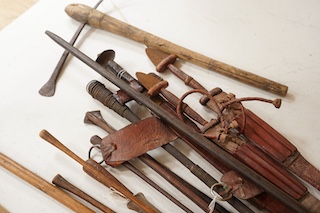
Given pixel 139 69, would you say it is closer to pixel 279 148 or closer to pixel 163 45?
pixel 163 45

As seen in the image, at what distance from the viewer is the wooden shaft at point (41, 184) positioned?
143 cm

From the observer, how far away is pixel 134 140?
152 cm

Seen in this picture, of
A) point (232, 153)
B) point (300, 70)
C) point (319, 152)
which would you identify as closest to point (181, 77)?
point (232, 153)

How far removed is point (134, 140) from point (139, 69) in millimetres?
511

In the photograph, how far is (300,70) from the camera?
175 centimetres

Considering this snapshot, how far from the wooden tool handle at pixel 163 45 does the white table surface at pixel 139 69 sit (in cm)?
5

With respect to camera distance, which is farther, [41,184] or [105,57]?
[105,57]

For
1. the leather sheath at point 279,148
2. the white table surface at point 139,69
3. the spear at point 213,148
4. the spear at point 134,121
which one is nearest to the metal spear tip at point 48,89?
the white table surface at point 139,69

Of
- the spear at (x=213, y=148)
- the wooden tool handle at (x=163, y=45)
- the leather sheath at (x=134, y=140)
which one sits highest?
the wooden tool handle at (x=163, y=45)

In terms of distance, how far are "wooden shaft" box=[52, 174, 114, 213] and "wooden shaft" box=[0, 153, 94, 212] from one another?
0.02 metres

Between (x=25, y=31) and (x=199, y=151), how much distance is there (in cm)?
142

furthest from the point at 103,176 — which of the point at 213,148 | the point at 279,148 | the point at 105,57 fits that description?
the point at 279,148

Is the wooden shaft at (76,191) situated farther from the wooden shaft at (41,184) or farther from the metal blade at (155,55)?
the metal blade at (155,55)

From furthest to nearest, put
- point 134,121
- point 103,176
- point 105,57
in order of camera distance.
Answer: point 105,57 < point 134,121 < point 103,176
